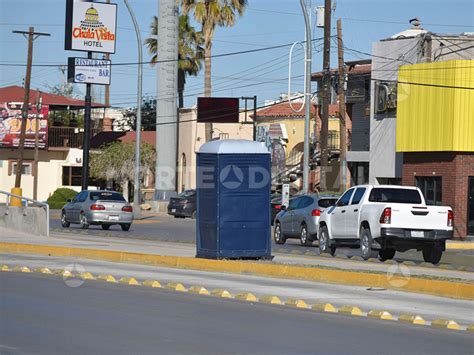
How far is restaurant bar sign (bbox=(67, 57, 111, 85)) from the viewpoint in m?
55.8

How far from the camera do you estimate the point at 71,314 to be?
1395 centimetres

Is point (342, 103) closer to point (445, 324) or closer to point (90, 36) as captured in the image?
point (90, 36)

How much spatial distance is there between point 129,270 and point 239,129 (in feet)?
184

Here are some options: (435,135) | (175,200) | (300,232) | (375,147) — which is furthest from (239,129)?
(300,232)

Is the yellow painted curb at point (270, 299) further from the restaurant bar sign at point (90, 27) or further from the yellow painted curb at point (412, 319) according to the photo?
the restaurant bar sign at point (90, 27)

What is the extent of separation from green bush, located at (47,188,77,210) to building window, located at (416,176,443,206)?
30216 mm

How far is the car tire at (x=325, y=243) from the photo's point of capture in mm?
28297

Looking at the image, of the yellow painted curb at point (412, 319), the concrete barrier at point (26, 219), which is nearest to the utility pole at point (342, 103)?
the concrete barrier at point (26, 219)

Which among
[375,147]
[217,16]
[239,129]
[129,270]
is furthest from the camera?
[239,129]

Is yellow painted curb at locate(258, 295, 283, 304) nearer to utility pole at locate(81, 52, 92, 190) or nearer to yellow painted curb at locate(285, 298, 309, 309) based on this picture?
yellow painted curb at locate(285, 298, 309, 309)

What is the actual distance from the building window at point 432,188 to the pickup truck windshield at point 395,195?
1605 cm

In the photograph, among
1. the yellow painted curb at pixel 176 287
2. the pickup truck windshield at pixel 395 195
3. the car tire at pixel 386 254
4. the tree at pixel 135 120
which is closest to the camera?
the yellow painted curb at pixel 176 287

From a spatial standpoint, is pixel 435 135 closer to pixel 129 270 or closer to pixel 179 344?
pixel 129 270

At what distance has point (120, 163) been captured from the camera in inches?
2901
